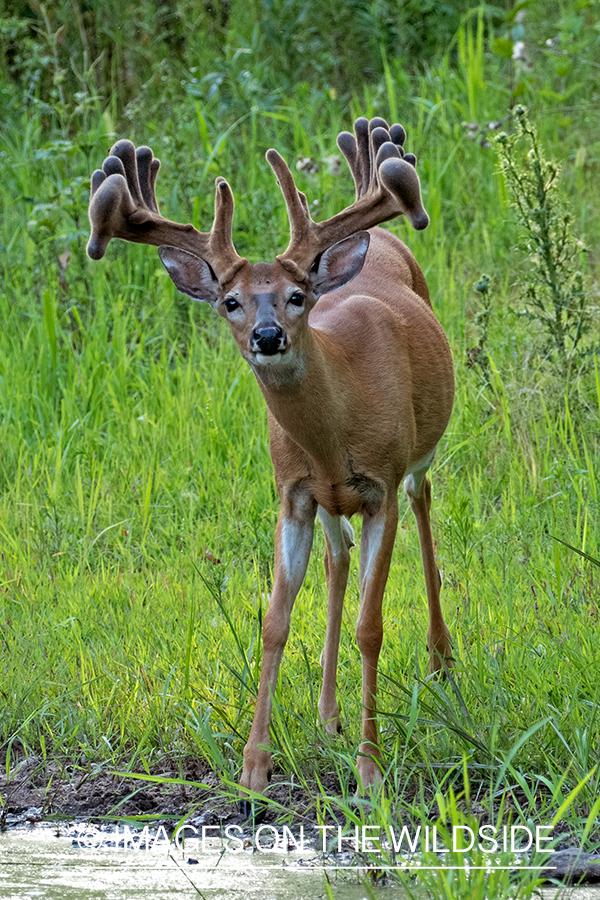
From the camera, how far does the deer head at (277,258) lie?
130 inches

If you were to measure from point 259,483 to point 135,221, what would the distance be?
1958 mm

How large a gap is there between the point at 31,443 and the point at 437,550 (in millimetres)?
2262

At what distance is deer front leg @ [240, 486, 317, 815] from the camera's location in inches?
135

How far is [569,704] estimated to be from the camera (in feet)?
10.7

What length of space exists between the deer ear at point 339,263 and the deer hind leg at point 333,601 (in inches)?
30.5

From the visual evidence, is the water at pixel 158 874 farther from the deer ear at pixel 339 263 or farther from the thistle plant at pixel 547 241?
the thistle plant at pixel 547 241

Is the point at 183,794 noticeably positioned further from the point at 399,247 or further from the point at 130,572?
the point at 399,247

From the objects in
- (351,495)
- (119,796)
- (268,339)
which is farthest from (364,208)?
(119,796)

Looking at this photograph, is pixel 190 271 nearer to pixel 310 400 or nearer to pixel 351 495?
pixel 310 400

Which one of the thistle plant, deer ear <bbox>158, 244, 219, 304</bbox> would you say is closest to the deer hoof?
deer ear <bbox>158, 244, 219, 304</bbox>

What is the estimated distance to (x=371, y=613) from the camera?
353 cm

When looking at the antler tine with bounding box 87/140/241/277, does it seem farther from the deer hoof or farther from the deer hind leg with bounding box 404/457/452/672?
the deer hoof

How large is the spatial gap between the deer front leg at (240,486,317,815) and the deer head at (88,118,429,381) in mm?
511

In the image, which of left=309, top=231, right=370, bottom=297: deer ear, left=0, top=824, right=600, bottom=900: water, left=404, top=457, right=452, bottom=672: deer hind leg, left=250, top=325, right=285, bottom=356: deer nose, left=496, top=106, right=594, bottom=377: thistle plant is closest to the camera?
left=0, top=824, right=600, bottom=900: water
